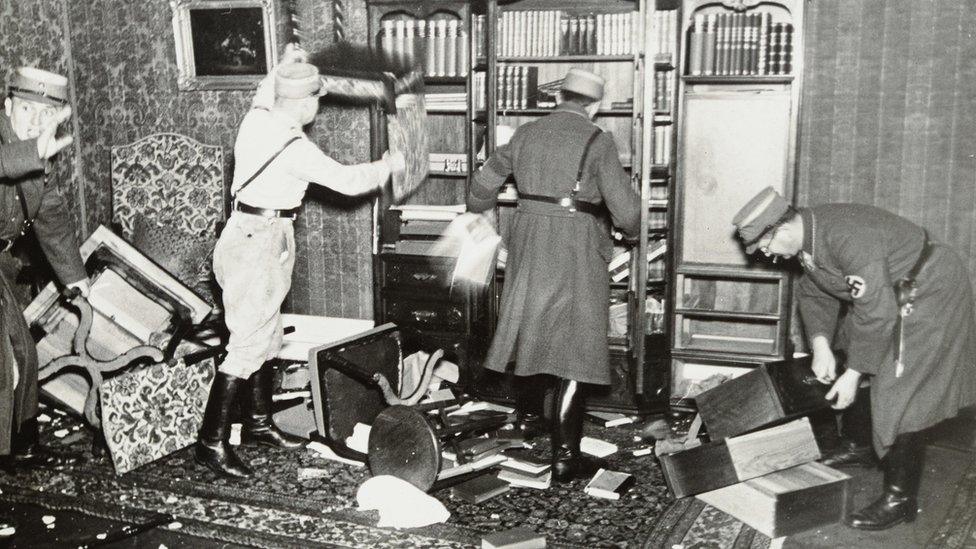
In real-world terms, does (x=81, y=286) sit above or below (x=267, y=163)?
below

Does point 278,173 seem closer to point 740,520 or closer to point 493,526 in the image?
point 493,526

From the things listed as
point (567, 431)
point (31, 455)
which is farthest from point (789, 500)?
point (31, 455)

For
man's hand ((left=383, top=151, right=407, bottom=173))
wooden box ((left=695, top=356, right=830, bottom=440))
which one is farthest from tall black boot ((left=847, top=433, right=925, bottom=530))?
man's hand ((left=383, top=151, right=407, bottom=173))

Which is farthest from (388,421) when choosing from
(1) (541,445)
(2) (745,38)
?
(2) (745,38)

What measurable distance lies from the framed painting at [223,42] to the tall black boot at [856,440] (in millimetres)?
3873

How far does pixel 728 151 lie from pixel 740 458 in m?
1.86

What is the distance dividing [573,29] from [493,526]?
2678 millimetres

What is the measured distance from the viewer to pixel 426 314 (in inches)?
198

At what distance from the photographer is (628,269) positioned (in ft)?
16.1

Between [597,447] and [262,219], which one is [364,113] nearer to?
[262,219]

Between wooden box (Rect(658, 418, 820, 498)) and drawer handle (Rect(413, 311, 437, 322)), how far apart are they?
1.80m

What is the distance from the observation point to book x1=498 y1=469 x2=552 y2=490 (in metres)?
3.83

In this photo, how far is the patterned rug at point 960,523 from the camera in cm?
325

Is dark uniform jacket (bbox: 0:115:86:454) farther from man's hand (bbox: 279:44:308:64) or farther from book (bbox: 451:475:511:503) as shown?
book (bbox: 451:475:511:503)
